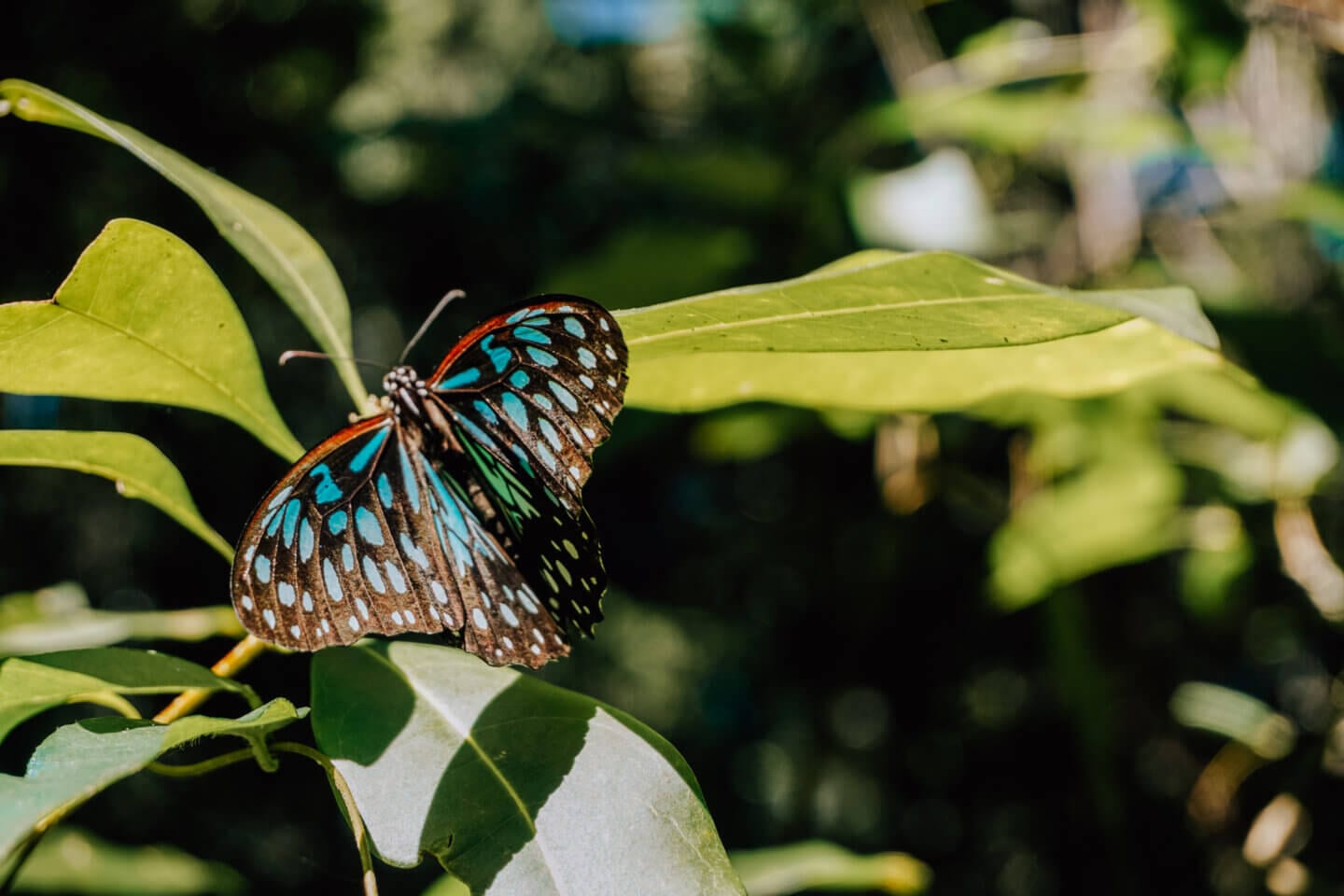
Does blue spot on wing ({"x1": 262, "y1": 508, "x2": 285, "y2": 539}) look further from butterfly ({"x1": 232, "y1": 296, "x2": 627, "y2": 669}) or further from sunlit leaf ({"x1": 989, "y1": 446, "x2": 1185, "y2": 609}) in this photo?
sunlit leaf ({"x1": 989, "y1": 446, "x2": 1185, "y2": 609})

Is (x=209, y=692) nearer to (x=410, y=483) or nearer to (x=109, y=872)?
(x=410, y=483)

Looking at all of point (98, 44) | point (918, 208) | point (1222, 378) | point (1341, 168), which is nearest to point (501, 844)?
point (918, 208)

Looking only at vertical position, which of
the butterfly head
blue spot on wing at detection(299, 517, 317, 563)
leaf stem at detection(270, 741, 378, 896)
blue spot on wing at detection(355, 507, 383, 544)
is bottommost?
leaf stem at detection(270, 741, 378, 896)

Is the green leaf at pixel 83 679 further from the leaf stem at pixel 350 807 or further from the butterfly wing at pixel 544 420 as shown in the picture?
the butterfly wing at pixel 544 420

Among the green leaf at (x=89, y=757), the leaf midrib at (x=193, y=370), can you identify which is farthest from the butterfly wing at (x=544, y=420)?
the green leaf at (x=89, y=757)

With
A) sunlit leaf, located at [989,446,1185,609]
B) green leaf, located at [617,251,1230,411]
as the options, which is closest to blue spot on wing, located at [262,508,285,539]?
green leaf, located at [617,251,1230,411]

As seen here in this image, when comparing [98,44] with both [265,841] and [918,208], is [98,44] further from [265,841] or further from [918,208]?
[265,841]
